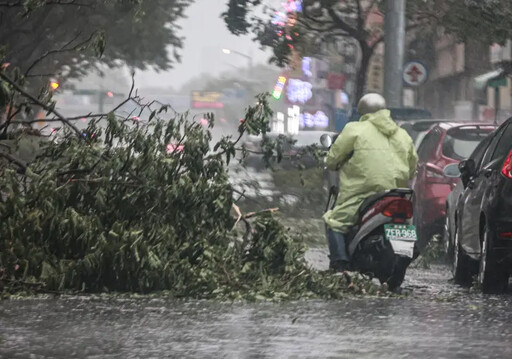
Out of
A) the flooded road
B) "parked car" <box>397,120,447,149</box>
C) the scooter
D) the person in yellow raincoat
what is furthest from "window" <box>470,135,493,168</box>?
"parked car" <box>397,120,447,149</box>

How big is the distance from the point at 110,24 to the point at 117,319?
105 ft

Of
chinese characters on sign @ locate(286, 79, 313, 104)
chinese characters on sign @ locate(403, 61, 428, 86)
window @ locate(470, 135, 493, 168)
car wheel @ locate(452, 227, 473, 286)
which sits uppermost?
chinese characters on sign @ locate(286, 79, 313, 104)

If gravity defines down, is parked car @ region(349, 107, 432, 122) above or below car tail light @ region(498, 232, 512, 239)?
above

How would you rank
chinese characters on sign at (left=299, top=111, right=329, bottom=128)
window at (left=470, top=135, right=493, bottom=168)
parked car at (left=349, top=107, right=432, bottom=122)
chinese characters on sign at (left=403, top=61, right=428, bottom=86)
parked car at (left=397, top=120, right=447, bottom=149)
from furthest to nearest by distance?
1. chinese characters on sign at (left=299, top=111, right=329, bottom=128)
2. chinese characters on sign at (left=403, top=61, right=428, bottom=86)
3. parked car at (left=349, top=107, right=432, bottom=122)
4. parked car at (left=397, top=120, right=447, bottom=149)
5. window at (left=470, top=135, right=493, bottom=168)

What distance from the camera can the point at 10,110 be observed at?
11289 mm

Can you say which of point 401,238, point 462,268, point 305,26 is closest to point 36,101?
point 401,238

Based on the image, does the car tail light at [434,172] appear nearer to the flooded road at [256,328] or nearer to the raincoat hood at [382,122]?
the raincoat hood at [382,122]

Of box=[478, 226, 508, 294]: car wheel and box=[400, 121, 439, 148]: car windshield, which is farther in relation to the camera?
box=[400, 121, 439, 148]: car windshield

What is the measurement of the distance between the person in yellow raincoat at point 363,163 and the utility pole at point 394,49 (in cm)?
1462

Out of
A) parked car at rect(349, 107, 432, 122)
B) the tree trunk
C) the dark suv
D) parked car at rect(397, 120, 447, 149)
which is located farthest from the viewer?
the tree trunk

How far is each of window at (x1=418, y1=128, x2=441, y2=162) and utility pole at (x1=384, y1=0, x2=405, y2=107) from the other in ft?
27.9

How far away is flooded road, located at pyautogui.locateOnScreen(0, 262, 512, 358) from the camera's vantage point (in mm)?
7164

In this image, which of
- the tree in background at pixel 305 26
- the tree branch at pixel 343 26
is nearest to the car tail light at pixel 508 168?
the tree in background at pixel 305 26

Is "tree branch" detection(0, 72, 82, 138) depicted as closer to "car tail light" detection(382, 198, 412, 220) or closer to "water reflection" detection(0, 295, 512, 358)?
"water reflection" detection(0, 295, 512, 358)
